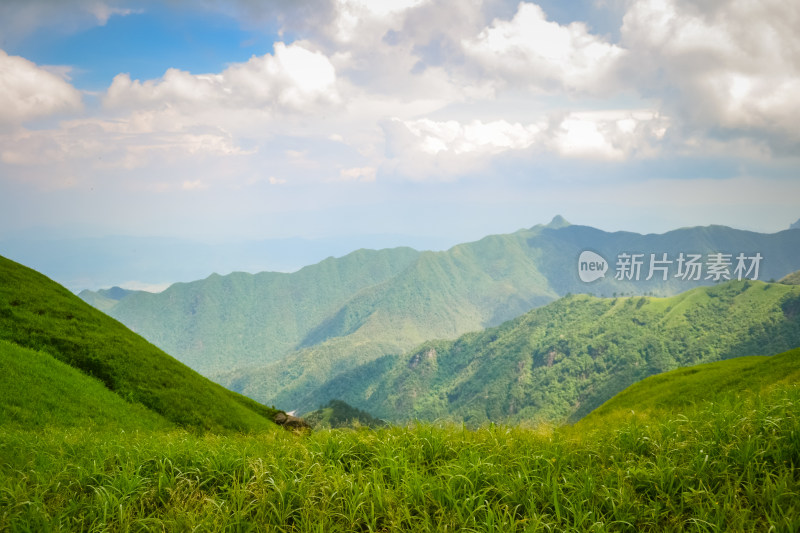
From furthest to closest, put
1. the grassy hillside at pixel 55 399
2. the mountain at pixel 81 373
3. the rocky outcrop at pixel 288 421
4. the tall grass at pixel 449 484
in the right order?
1. the rocky outcrop at pixel 288 421
2. the mountain at pixel 81 373
3. the grassy hillside at pixel 55 399
4. the tall grass at pixel 449 484

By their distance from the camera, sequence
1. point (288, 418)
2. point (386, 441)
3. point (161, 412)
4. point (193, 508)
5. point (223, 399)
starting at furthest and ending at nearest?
1. point (288, 418)
2. point (223, 399)
3. point (161, 412)
4. point (386, 441)
5. point (193, 508)

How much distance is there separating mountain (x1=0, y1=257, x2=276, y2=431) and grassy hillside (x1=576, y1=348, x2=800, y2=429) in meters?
26.0

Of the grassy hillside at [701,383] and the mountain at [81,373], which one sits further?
the grassy hillside at [701,383]

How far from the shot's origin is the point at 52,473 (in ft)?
29.5

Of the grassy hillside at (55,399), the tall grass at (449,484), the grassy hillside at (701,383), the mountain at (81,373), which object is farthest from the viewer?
the grassy hillside at (701,383)

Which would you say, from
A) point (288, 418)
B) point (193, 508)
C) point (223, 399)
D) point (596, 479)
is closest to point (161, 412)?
point (223, 399)

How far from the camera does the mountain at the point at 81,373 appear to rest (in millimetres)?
23391

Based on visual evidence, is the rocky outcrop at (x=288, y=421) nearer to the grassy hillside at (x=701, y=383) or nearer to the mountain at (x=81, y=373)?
the mountain at (x=81, y=373)

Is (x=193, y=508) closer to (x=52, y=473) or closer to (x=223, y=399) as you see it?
(x=52, y=473)

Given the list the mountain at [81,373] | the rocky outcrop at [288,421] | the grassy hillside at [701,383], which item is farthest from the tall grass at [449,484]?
the rocky outcrop at [288,421]

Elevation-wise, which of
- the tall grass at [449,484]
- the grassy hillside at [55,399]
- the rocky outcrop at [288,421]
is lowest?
the rocky outcrop at [288,421]

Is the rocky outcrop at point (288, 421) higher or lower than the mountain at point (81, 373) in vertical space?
lower

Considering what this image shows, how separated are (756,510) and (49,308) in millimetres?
43649

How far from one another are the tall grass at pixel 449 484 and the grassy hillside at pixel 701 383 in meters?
17.0
